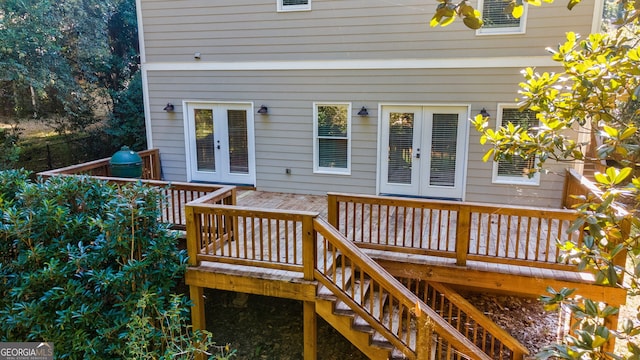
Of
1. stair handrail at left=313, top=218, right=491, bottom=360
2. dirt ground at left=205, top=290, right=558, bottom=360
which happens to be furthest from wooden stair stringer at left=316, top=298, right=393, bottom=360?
dirt ground at left=205, top=290, right=558, bottom=360

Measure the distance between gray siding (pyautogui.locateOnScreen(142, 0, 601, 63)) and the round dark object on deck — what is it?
232 cm

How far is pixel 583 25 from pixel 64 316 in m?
7.64

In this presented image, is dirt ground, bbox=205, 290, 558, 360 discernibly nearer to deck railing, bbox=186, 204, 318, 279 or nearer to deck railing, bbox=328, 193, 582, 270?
deck railing, bbox=186, 204, 318, 279

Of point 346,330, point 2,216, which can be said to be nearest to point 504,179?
point 346,330

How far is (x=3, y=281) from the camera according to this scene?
4.28 metres

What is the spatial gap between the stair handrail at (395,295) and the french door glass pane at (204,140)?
504 cm

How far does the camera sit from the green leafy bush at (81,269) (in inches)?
157

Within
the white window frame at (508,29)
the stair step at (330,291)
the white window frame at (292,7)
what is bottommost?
the stair step at (330,291)

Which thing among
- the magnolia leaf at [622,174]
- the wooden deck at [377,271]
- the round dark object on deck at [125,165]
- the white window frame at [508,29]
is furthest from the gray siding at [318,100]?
the magnolia leaf at [622,174]

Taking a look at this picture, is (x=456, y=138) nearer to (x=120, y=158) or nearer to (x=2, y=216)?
(x=120, y=158)

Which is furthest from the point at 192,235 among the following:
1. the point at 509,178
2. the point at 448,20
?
the point at 509,178

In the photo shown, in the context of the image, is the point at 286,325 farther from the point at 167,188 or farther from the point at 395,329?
the point at 167,188

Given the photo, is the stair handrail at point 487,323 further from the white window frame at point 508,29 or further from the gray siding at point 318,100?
the white window frame at point 508,29

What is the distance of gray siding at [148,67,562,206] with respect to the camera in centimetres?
683
